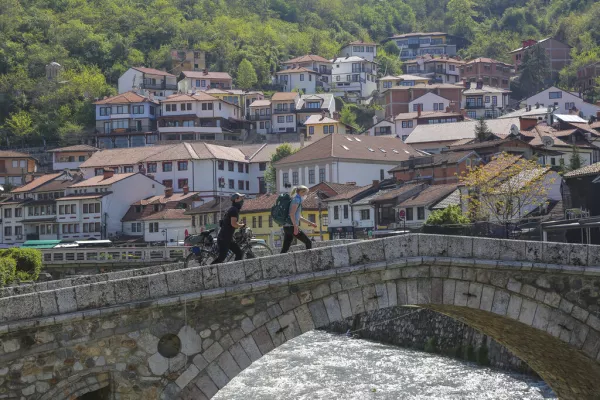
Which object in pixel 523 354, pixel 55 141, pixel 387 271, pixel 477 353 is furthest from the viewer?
pixel 55 141

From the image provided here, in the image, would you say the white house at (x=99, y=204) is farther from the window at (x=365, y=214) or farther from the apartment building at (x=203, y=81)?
the apartment building at (x=203, y=81)

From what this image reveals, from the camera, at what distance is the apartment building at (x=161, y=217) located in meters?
93.4

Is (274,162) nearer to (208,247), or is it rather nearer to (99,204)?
(99,204)

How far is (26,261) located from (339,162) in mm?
51221

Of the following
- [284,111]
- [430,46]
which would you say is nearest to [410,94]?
[284,111]

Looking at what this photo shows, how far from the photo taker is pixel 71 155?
125 meters

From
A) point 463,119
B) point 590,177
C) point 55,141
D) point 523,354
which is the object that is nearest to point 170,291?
point 523,354

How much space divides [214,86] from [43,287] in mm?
129071

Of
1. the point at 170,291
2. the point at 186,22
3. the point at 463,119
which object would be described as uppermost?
the point at 186,22

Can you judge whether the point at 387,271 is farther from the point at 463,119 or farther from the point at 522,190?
the point at 463,119

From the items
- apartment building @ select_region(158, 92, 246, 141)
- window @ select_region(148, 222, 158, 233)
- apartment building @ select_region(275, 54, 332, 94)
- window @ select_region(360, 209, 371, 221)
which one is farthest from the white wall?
apartment building @ select_region(275, 54, 332, 94)

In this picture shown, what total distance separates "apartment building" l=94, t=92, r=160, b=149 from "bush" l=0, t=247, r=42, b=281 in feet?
284

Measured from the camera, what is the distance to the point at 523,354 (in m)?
26.0

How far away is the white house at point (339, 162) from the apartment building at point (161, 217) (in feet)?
27.1
